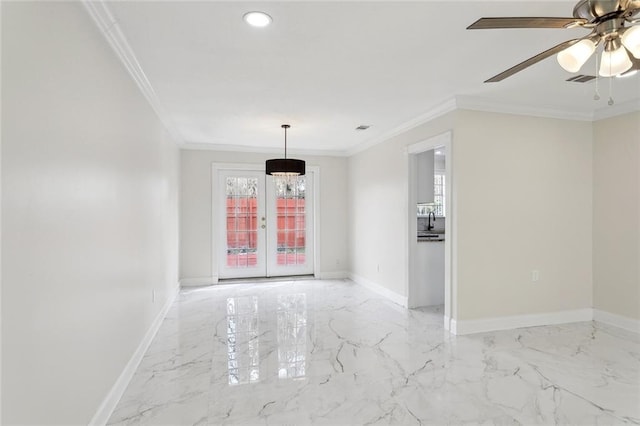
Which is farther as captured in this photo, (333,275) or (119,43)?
(333,275)

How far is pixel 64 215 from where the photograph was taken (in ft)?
5.32

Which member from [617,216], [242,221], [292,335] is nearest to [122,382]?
[292,335]

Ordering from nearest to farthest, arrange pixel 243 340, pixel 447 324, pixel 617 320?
1. pixel 243 340
2. pixel 447 324
3. pixel 617 320

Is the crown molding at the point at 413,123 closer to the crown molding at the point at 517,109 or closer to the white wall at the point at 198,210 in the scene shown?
the crown molding at the point at 517,109

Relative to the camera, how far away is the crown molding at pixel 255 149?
5965mm

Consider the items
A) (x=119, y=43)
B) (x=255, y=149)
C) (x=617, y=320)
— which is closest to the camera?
(x=119, y=43)

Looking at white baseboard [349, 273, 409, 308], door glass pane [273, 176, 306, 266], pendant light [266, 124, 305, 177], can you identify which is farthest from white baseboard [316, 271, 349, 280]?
pendant light [266, 124, 305, 177]

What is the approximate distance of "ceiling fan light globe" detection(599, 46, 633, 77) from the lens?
167 centimetres

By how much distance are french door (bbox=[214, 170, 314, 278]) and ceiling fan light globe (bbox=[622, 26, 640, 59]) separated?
17.2ft

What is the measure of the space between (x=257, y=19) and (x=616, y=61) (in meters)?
1.89

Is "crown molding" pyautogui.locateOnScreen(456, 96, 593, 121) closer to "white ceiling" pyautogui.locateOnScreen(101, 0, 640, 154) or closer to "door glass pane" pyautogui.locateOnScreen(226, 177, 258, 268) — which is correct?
"white ceiling" pyautogui.locateOnScreen(101, 0, 640, 154)

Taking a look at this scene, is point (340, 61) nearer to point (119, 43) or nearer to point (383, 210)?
point (119, 43)

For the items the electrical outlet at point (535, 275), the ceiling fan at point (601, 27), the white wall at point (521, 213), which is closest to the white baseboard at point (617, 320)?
the white wall at point (521, 213)

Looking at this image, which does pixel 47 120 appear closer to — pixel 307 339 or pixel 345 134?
pixel 307 339
